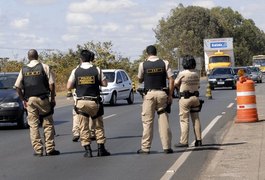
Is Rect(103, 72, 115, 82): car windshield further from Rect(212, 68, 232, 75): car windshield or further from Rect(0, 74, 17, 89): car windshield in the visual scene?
Rect(212, 68, 232, 75): car windshield

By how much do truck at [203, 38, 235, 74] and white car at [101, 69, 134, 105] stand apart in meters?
27.5

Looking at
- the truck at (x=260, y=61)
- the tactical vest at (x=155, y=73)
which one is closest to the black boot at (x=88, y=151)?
the tactical vest at (x=155, y=73)

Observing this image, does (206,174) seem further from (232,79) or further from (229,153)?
(232,79)

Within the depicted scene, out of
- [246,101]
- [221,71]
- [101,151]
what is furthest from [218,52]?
[101,151]

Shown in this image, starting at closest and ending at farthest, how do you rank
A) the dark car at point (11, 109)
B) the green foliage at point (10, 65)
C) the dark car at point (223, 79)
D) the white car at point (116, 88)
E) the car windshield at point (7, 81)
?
the dark car at point (11, 109), the car windshield at point (7, 81), the white car at point (116, 88), the dark car at point (223, 79), the green foliage at point (10, 65)

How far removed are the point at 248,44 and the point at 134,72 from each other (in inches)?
2515

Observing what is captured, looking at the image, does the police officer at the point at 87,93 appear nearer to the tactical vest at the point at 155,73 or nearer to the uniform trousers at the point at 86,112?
the uniform trousers at the point at 86,112

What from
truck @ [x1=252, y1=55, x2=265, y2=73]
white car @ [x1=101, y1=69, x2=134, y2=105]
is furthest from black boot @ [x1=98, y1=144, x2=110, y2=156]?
truck @ [x1=252, y1=55, x2=265, y2=73]

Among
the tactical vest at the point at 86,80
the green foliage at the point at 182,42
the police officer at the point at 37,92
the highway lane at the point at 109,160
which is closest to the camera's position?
the highway lane at the point at 109,160

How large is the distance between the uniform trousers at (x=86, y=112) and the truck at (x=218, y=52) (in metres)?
45.3

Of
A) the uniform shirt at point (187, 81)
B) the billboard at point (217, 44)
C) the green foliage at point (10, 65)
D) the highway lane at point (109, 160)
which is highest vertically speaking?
the billboard at point (217, 44)

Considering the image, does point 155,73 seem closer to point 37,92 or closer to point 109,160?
point 109,160

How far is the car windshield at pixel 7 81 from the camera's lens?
18516mm

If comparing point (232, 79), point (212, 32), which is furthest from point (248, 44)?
point (232, 79)
